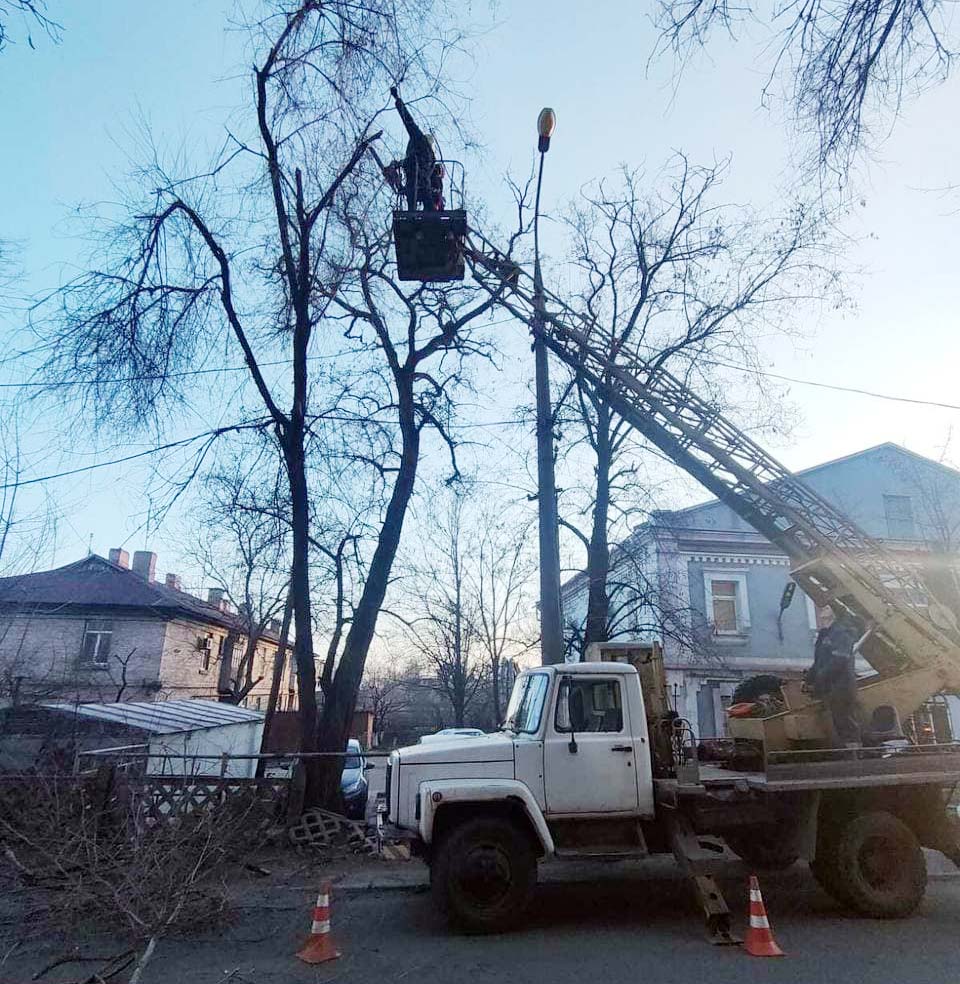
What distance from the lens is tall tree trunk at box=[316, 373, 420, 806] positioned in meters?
11.8

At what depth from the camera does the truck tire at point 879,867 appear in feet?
24.0

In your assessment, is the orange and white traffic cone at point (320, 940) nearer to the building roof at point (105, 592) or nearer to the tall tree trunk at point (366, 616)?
the tall tree trunk at point (366, 616)

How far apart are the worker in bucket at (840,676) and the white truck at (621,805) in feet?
1.28

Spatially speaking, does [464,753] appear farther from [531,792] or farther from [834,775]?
[834,775]

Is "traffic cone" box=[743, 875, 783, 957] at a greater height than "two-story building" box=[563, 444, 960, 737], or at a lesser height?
lesser

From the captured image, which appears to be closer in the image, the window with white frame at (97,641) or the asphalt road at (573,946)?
the asphalt road at (573,946)

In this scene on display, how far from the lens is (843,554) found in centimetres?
920

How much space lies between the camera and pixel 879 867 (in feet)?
24.7

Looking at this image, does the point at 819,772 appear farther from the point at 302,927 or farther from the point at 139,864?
the point at 139,864

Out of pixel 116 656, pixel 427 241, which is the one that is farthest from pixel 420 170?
pixel 116 656

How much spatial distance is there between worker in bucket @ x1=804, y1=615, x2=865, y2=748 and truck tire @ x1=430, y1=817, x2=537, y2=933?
149 inches

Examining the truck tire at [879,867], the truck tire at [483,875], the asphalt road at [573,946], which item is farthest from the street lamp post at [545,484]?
the truck tire at [879,867]

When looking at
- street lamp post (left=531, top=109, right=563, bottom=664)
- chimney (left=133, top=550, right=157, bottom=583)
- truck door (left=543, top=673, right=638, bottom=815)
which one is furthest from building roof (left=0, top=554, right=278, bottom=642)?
truck door (left=543, top=673, right=638, bottom=815)

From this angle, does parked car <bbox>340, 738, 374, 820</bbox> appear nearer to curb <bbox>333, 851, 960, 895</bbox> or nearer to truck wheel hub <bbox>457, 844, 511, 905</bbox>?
curb <bbox>333, 851, 960, 895</bbox>
